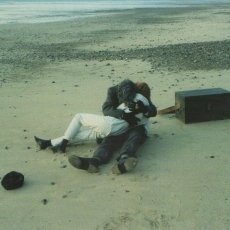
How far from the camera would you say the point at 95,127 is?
6430 millimetres

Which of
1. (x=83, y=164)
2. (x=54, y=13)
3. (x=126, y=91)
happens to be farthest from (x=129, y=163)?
(x=54, y=13)

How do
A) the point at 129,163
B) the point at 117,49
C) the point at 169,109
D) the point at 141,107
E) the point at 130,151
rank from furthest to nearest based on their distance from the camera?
the point at 117,49
the point at 169,109
the point at 141,107
the point at 130,151
the point at 129,163

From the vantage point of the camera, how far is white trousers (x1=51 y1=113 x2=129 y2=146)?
634 centimetres

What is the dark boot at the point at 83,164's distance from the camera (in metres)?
5.47

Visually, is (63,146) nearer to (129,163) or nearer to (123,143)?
(123,143)

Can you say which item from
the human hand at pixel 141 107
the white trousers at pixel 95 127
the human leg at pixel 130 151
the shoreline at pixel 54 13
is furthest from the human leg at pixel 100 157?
the shoreline at pixel 54 13

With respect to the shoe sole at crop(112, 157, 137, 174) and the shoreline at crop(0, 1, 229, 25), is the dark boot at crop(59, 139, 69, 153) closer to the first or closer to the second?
the shoe sole at crop(112, 157, 137, 174)

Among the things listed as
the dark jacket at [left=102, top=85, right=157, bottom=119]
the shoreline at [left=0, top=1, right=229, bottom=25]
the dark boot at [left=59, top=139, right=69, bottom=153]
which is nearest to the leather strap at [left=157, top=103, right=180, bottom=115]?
the dark jacket at [left=102, top=85, right=157, bottom=119]

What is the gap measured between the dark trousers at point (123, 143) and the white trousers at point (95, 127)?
10 cm

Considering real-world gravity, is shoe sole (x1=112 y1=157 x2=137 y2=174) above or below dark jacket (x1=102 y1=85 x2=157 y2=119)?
below

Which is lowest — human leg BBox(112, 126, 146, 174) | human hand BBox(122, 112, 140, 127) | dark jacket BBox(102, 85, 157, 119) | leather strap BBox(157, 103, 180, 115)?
leather strap BBox(157, 103, 180, 115)

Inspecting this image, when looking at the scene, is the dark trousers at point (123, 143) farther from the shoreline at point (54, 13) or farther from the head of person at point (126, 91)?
the shoreline at point (54, 13)

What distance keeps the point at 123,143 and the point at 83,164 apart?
1.29 meters

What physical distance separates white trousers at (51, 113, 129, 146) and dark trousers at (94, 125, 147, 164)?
100mm
